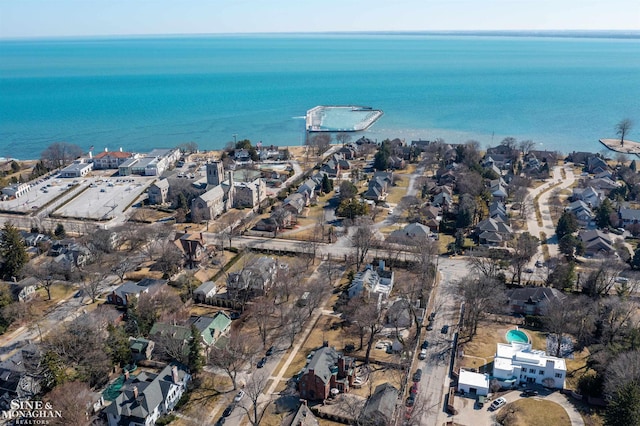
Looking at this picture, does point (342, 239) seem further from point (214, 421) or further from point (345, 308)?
point (214, 421)

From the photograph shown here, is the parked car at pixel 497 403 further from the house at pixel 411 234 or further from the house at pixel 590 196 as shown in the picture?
the house at pixel 590 196

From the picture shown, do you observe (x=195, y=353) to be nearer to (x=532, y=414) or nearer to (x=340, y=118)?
(x=532, y=414)

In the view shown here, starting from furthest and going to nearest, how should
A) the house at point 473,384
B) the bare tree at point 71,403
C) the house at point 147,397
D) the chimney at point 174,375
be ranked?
the house at point 473,384
the chimney at point 174,375
the house at point 147,397
the bare tree at point 71,403

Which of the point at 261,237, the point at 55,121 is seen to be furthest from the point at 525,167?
the point at 55,121

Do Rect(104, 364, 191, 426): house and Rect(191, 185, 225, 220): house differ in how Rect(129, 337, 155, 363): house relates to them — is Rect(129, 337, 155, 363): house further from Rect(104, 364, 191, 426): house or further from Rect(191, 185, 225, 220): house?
Rect(191, 185, 225, 220): house

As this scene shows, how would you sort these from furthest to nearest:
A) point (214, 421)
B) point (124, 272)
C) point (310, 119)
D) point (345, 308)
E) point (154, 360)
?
point (310, 119), point (124, 272), point (345, 308), point (154, 360), point (214, 421)

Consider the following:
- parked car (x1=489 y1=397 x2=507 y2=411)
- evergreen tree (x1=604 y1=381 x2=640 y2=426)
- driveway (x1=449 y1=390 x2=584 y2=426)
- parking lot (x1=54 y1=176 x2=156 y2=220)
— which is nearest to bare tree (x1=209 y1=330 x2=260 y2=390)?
driveway (x1=449 y1=390 x2=584 y2=426)

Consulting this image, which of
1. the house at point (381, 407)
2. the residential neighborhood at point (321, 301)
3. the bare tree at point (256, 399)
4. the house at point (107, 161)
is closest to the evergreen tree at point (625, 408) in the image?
the residential neighborhood at point (321, 301)
